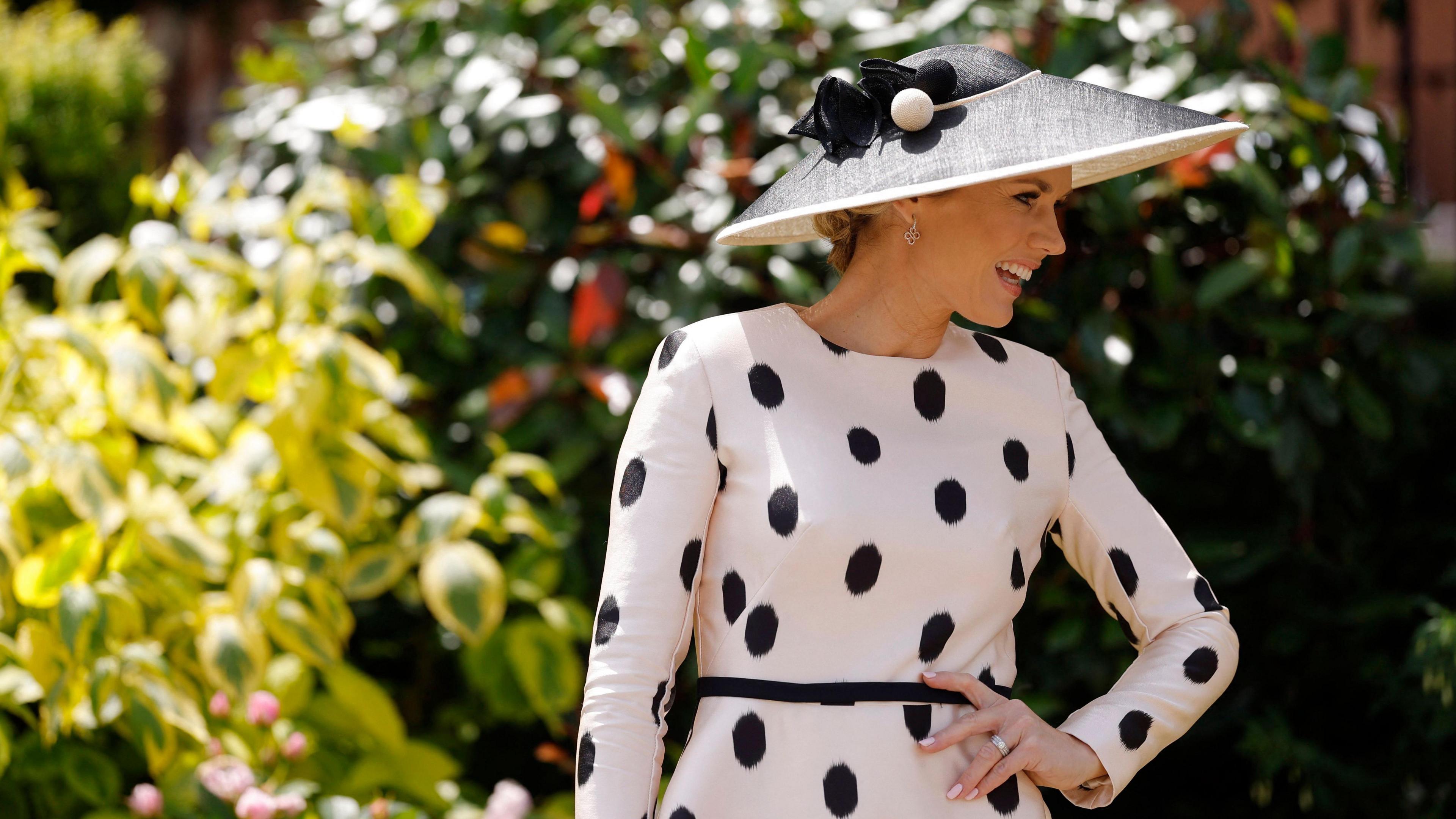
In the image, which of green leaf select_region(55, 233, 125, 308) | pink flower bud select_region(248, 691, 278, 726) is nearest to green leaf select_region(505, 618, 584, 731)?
pink flower bud select_region(248, 691, 278, 726)

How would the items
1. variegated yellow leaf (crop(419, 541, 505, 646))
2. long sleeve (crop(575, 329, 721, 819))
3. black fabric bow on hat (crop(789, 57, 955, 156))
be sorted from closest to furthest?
1. long sleeve (crop(575, 329, 721, 819))
2. black fabric bow on hat (crop(789, 57, 955, 156))
3. variegated yellow leaf (crop(419, 541, 505, 646))

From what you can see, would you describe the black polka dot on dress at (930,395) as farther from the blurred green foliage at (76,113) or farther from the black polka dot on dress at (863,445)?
the blurred green foliage at (76,113)

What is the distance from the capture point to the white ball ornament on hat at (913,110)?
132 cm

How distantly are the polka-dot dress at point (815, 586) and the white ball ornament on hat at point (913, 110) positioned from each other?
0.23 m

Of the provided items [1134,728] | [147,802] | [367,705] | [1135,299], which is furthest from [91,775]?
[1135,299]

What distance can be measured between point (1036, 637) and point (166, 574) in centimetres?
159

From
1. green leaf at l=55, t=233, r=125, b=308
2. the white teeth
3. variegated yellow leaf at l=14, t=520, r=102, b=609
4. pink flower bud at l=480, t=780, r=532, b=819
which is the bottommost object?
pink flower bud at l=480, t=780, r=532, b=819

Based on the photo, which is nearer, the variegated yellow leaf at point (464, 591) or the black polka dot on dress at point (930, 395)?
the black polka dot on dress at point (930, 395)

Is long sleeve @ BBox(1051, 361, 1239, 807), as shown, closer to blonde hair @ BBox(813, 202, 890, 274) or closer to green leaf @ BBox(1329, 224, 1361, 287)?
blonde hair @ BBox(813, 202, 890, 274)

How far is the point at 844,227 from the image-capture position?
59.3 inches

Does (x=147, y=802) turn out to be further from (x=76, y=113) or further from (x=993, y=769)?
(x=76, y=113)

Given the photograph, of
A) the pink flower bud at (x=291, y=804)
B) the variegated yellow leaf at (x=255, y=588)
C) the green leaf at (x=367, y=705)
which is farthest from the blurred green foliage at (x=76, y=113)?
the pink flower bud at (x=291, y=804)

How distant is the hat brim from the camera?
1270 mm

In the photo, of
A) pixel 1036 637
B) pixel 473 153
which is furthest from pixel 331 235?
pixel 1036 637
